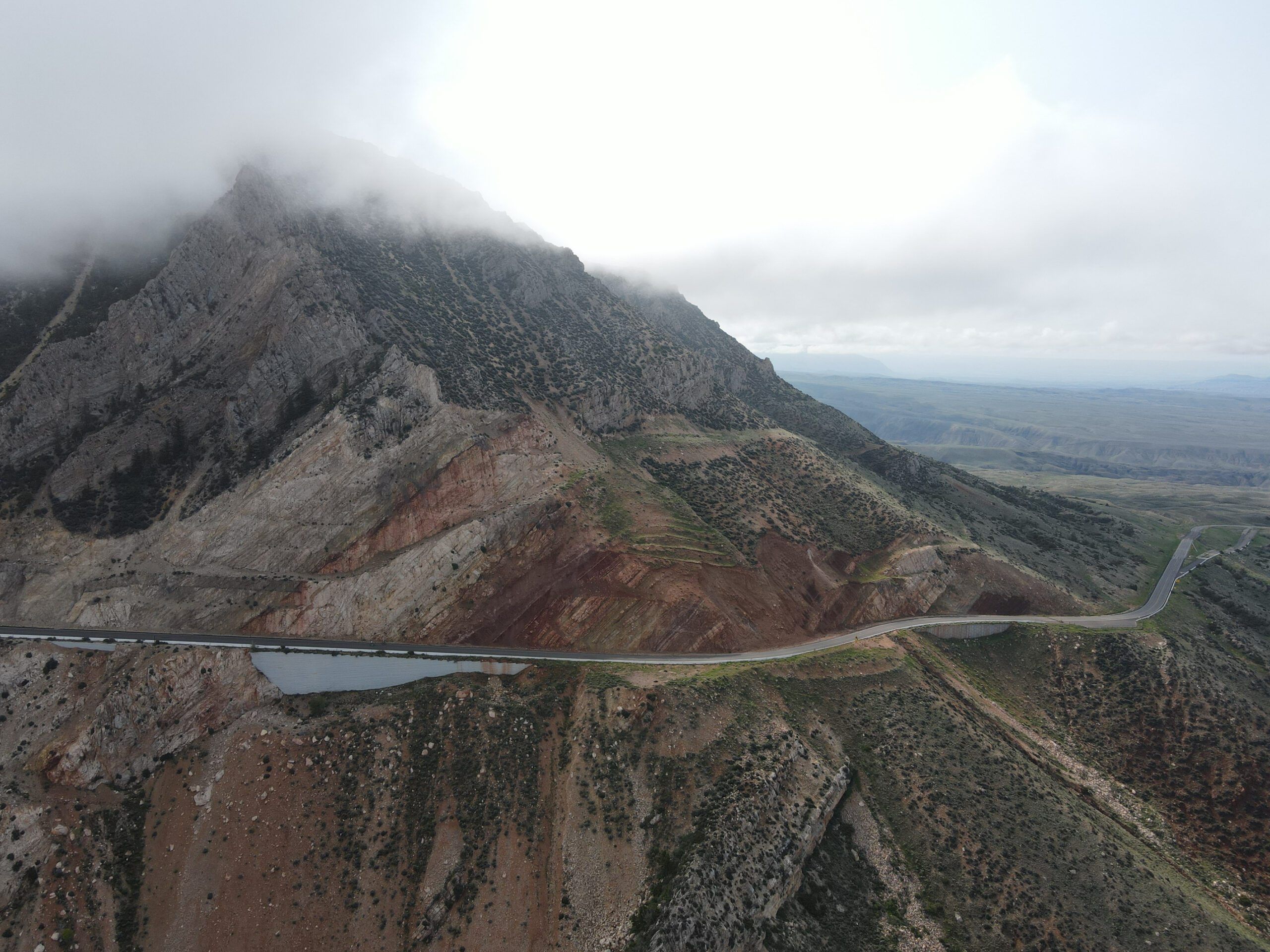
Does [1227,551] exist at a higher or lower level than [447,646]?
lower

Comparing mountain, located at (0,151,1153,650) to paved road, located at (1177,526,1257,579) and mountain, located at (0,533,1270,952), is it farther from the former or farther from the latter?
paved road, located at (1177,526,1257,579)

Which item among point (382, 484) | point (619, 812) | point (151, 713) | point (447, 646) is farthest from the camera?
point (382, 484)

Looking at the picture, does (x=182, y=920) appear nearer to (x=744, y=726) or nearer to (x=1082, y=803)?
(x=744, y=726)

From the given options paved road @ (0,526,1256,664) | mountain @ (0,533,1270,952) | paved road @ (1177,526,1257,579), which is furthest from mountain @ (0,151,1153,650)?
paved road @ (1177,526,1257,579)

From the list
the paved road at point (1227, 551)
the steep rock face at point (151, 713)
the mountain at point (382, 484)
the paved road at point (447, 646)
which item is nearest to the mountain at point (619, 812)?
the steep rock face at point (151, 713)

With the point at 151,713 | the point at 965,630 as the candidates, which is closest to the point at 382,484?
the point at 151,713

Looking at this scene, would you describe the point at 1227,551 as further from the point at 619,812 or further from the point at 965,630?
the point at 619,812

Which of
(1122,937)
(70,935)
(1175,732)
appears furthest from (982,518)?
(70,935)

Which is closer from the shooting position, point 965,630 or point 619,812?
point 619,812
